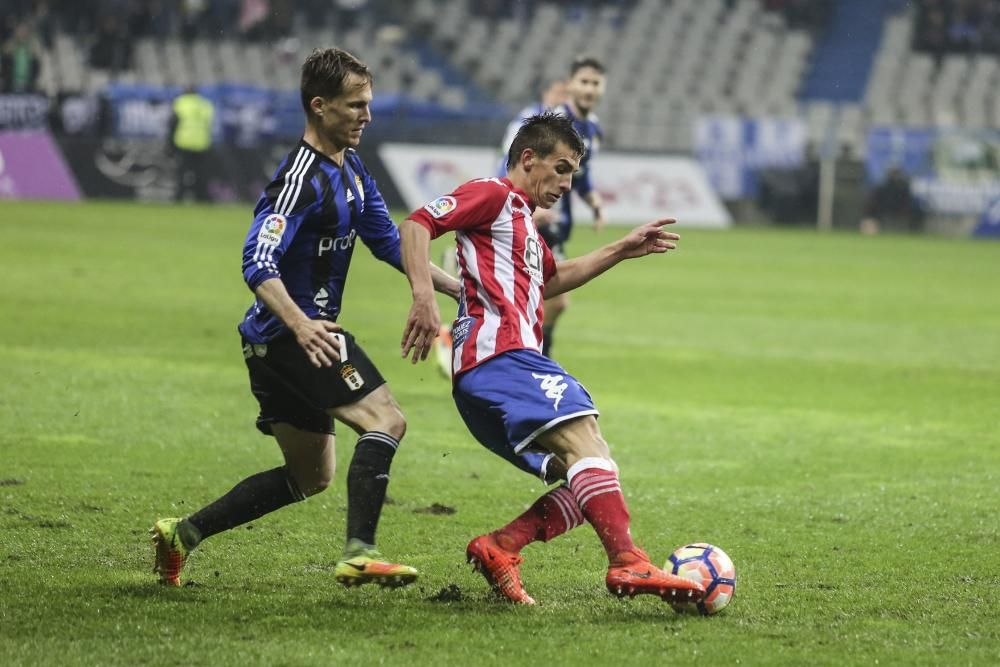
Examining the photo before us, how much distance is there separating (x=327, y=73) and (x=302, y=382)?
1.05m

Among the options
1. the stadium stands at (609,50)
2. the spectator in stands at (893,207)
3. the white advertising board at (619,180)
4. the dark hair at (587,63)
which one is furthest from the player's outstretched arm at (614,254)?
the spectator in stands at (893,207)

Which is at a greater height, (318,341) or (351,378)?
(318,341)

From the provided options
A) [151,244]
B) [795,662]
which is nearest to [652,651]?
[795,662]

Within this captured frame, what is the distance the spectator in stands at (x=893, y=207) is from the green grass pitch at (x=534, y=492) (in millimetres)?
16314

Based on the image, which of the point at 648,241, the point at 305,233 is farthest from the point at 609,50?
the point at 305,233

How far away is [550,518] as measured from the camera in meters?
5.24

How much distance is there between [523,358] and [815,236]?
25556 mm

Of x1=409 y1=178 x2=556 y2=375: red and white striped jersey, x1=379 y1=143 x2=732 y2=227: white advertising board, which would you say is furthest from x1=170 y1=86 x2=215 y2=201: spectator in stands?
x1=409 y1=178 x2=556 y2=375: red and white striped jersey

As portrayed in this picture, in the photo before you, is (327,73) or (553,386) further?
(327,73)

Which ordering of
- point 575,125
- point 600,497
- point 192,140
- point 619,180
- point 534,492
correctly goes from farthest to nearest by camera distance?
point 619,180, point 192,140, point 575,125, point 534,492, point 600,497

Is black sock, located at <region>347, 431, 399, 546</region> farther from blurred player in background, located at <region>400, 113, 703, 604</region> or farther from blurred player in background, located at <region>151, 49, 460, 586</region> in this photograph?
blurred player in background, located at <region>400, 113, 703, 604</region>

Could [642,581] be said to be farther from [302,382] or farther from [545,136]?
[545,136]

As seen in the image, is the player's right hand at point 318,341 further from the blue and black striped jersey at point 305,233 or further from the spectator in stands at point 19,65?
the spectator in stands at point 19,65

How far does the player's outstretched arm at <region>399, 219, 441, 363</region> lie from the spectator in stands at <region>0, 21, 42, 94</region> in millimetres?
25152
